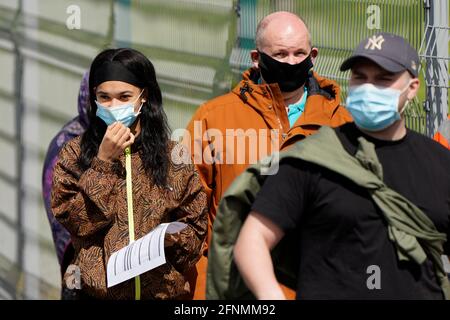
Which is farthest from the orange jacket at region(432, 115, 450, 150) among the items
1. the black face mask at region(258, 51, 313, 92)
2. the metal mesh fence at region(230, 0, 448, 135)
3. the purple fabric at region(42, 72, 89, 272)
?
the purple fabric at region(42, 72, 89, 272)

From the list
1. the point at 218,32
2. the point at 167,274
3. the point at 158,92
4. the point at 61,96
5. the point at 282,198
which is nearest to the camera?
the point at 282,198

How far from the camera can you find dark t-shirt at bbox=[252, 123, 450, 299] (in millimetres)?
4211

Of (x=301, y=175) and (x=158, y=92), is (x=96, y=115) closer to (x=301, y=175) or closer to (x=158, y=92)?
(x=158, y=92)

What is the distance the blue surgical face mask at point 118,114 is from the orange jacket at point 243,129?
447 millimetres

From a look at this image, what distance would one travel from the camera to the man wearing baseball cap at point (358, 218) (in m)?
4.21

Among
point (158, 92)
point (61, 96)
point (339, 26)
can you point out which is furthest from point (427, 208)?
point (61, 96)

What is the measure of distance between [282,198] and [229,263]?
0.36m

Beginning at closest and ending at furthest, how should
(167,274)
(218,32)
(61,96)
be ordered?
(167,274) → (218,32) → (61,96)

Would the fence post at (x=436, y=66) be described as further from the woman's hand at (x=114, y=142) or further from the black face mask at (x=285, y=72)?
the woman's hand at (x=114, y=142)

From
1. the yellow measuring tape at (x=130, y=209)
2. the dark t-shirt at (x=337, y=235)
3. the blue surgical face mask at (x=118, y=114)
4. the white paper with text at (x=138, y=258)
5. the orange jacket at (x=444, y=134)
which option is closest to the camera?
the dark t-shirt at (x=337, y=235)

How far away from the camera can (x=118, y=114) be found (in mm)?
5438

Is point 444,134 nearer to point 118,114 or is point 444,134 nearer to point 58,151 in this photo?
point 118,114

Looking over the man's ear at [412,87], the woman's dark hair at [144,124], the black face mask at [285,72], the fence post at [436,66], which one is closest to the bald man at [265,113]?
the black face mask at [285,72]

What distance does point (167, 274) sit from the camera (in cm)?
531
